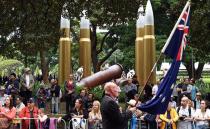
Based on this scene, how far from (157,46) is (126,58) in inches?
143

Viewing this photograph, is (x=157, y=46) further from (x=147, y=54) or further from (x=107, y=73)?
(x=107, y=73)

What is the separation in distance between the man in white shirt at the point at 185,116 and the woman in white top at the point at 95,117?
237 cm

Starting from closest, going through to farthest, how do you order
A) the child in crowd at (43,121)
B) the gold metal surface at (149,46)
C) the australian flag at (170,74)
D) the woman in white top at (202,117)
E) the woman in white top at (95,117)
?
the australian flag at (170,74) < the woman in white top at (202,117) < the woman in white top at (95,117) < the child in crowd at (43,121) < the gold metal surface at (149,46)

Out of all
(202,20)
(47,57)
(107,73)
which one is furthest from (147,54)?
(47,57)

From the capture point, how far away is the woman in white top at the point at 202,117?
614 inches

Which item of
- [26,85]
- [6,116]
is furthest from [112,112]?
[26,85]

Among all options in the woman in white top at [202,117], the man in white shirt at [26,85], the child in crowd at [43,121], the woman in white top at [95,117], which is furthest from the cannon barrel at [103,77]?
the woman in white top at [202,117]

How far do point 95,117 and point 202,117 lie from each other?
3.14m

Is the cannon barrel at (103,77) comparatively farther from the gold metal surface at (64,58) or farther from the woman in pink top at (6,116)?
the woman in pink top at (6,116)

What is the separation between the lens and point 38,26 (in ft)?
69.2

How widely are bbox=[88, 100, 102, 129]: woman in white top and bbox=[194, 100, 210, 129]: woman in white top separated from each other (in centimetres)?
285

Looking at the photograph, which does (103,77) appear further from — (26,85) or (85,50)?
(26,85)

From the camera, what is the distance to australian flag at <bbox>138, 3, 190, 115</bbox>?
11078mm

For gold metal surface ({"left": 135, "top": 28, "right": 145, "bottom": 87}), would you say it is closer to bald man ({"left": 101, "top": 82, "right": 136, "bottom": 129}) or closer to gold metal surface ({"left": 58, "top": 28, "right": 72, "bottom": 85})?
gold metal surface ({"left": 58, "top": 28, "right": 72, "bottom": 85})
